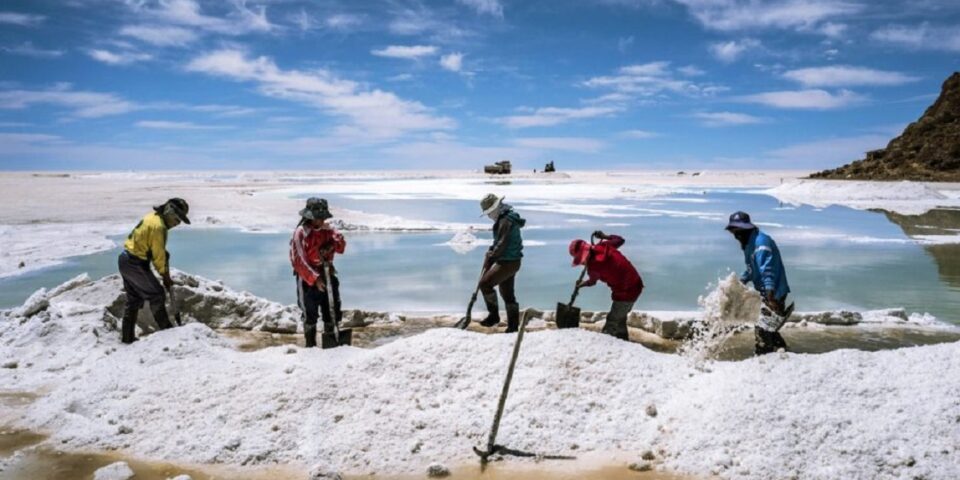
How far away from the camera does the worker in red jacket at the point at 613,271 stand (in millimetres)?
5566

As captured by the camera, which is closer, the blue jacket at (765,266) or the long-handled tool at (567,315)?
the blue jacket at (765,266)

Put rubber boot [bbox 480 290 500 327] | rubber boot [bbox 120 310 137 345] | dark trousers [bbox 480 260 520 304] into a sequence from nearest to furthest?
1. rubber boot [bbox 120 310 137 345]
2. dark trousers [bbox 480 260 520 304]
3. rubber boot [bbox 480 290 500 327]

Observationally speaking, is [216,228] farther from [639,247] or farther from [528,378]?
[528,378]

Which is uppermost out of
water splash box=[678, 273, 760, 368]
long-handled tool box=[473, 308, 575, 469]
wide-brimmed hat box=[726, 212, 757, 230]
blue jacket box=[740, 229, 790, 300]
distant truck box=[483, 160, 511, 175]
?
distant truck box=[483, 160, 511, 175]

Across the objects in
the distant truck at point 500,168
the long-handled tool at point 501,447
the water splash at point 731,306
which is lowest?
the long-handled tool at point 501,447

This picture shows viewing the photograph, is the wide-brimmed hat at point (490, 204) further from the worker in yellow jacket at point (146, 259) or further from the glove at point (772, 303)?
the worker in yellow jacket at point (146, 259)

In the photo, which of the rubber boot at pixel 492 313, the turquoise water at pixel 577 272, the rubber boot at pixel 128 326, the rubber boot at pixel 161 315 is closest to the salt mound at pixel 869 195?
the turquoise water at pixel 577 272

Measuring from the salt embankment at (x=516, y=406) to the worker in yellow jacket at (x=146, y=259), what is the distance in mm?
598

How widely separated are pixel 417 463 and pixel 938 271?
10.5 metres

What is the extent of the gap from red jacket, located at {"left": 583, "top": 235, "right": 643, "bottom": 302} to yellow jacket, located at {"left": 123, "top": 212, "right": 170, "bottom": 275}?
371 centimetres

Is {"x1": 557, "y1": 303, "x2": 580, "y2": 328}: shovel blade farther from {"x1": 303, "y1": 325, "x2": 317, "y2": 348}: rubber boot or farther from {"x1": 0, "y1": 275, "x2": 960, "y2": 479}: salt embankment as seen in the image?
{"x1": 303, "y1": 325, "x2": 317, "y2": 348}: rubber boot

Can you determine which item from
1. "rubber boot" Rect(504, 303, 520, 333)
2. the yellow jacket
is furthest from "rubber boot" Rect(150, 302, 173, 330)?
"rubber boot" Rect(504, 303, 520, 333)

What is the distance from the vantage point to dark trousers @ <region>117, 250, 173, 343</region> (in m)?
5.86

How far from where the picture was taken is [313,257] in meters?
5.89
